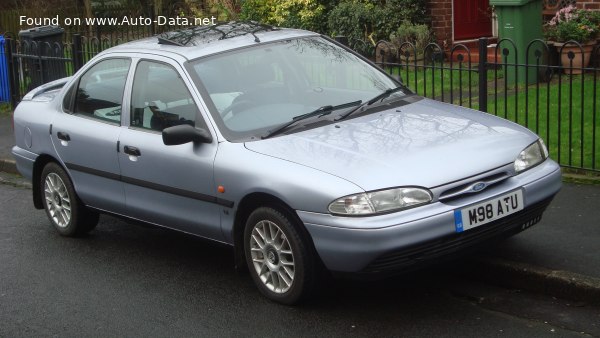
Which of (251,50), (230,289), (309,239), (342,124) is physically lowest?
(230,289)

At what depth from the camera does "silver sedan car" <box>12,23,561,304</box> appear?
592 centimetres

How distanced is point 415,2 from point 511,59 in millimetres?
3704

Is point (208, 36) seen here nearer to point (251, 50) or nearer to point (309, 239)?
point (251, 50)

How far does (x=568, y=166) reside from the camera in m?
9.16

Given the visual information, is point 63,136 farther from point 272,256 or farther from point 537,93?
point 537,93

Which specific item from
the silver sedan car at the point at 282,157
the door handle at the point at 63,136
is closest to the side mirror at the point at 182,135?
the silver sedan car at the point at 282,157

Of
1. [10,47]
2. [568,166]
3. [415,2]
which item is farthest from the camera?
[415,2]

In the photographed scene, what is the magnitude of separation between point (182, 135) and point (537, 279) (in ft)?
8.13

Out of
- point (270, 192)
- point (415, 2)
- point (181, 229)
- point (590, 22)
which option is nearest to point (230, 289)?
point (181, 229)

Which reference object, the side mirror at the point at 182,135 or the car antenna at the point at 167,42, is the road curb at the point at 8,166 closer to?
the car antenna at the point at 167,42

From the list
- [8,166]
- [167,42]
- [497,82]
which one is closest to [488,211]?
[167,42]

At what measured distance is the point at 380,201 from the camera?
19.2 ft

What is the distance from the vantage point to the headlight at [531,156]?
644cm

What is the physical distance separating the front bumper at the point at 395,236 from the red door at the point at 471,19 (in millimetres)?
12064
